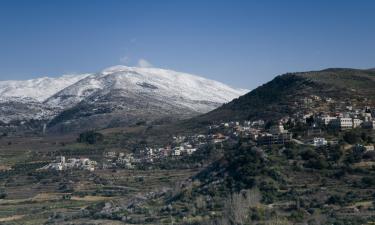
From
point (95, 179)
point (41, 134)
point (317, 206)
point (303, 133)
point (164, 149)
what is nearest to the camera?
point (317, 206)

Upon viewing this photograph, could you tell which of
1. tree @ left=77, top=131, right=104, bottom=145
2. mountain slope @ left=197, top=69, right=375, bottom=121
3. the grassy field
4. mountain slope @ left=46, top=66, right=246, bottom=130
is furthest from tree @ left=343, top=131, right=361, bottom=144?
mountain slope @ left=46, top=66, right=246, bottom=130

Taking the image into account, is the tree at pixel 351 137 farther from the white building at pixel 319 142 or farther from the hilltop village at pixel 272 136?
the white building at pixel 319 142

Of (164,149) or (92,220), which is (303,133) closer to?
(92,220)

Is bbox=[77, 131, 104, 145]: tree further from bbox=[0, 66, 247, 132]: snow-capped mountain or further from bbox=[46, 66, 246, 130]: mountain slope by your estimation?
bbox=[0, 66, 247, 132]: snow-capped mountain

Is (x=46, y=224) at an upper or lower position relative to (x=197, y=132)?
lower

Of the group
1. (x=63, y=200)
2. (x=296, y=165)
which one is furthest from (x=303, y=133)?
(x=63, y=200)

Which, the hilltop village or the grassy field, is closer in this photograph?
the grassy field
